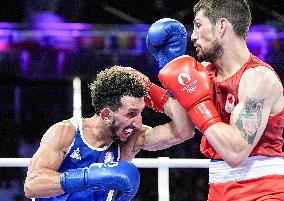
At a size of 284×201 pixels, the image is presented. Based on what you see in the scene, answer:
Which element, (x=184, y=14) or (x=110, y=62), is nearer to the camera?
(x=184, y=14)

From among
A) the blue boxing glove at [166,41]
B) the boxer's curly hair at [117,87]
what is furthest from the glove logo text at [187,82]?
the boxer's curly hair at [117,87]

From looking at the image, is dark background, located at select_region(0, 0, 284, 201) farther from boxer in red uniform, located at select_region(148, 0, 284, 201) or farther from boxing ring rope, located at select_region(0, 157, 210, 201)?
boxer in red uniform, located at select_region(148, 0, 284, 201)

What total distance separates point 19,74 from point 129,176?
5.63m

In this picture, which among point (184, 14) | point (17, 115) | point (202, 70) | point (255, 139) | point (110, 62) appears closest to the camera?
point (255, 139)

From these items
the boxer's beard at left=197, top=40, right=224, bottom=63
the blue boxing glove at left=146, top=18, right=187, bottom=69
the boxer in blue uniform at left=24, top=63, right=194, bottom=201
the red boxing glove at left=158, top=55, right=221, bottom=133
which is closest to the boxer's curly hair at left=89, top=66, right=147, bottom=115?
the boxer in blue uniform at left=24, top=63, right=194, bottom=201

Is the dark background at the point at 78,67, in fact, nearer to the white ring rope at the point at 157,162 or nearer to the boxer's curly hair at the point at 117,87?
the white ring rope at the point at 157,162

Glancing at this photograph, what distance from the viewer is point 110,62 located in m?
7.56

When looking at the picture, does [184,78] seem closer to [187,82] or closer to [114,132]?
[187,82]

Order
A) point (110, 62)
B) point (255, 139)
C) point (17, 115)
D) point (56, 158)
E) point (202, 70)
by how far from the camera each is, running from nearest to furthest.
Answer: point (255, 139), point (202, 70), point (56, 158), point (110, 62), point (17, 115)

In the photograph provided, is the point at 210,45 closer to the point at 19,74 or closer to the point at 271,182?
the point at 271,182

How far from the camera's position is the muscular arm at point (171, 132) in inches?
94.2

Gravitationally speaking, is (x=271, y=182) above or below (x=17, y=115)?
above

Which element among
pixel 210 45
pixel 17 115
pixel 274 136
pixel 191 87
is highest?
pixel 210 45

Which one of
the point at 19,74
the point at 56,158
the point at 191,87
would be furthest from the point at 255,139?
the point at 19,74
